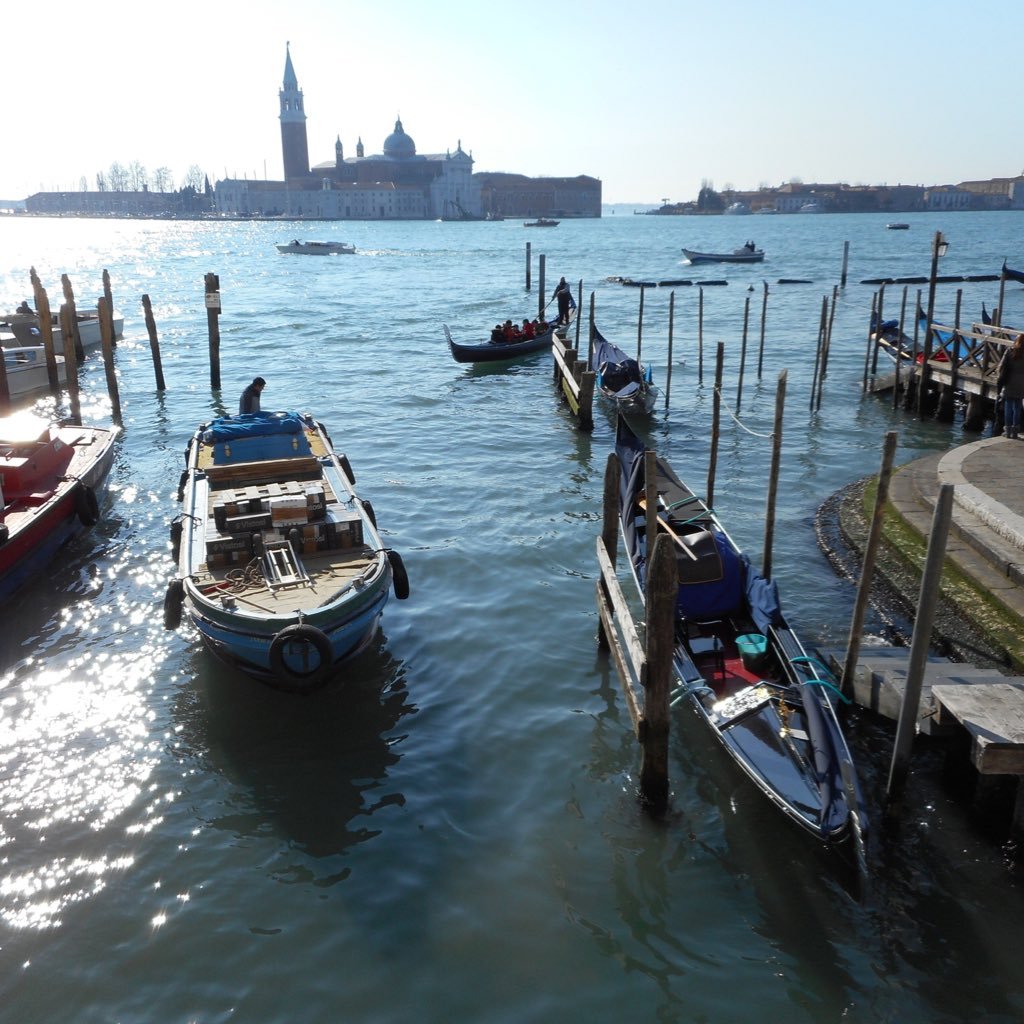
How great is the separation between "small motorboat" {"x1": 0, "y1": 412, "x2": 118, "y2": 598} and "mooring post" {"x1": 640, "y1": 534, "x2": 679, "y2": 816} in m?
7.43

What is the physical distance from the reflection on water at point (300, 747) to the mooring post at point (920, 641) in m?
3.50

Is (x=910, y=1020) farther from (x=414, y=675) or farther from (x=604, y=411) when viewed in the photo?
(x=604, y=411)

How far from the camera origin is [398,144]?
172 metres

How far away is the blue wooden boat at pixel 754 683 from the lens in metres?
5.80

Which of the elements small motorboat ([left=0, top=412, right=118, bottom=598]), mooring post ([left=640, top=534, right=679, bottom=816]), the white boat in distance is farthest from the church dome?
mooring post ([left=640, top=534, right=679, bottom=816])

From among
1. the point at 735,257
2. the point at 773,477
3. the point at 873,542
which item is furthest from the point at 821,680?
the point at 735,257

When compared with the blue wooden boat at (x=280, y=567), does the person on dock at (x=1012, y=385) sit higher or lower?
higher

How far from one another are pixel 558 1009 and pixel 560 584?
5.73 m

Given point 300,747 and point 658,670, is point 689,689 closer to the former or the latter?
point 658,670

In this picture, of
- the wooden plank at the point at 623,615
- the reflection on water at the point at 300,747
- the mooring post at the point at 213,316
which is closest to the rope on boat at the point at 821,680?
the wooden plank at the point at 623,615

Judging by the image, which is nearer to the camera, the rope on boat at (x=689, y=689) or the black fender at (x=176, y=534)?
the rope on boat at (x=689, y=689)

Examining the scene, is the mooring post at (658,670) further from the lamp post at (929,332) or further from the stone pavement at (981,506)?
the lamp post at (929,332)

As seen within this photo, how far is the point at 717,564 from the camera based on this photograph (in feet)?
26.7

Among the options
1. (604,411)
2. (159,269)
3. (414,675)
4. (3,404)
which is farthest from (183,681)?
(159,269)
